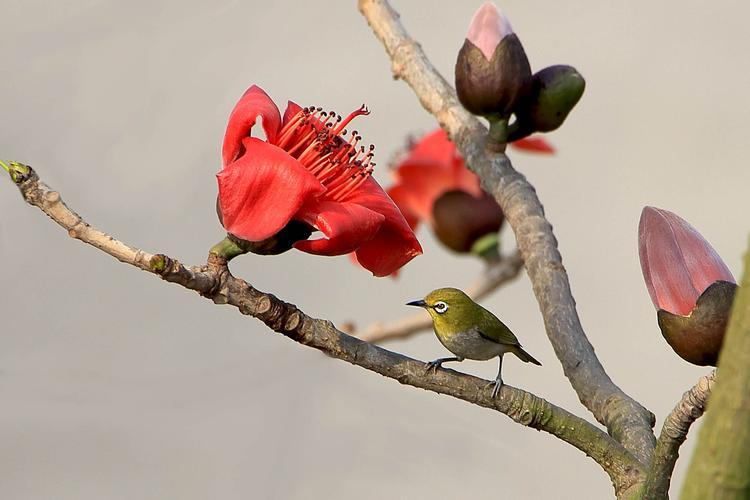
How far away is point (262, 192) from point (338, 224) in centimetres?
5

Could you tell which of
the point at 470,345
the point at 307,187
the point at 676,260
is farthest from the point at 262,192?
the point at 470,345

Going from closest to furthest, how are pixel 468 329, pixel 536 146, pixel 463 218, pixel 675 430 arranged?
pixel 675 430
pixel 468 329
pixel 536 146
pixel 463 218

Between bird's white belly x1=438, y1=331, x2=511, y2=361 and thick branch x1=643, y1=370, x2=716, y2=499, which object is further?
bird's white belly x1=438, y1=331, x2=511, y2=361

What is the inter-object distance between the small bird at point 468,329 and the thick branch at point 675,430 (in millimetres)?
338

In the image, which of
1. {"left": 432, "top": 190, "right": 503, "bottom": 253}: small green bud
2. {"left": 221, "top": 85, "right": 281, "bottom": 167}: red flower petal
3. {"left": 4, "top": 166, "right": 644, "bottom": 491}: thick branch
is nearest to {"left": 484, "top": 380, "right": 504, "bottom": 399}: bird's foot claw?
{"left": 4, "top": 166, "right": 644, "bottom": 491}: thick branch

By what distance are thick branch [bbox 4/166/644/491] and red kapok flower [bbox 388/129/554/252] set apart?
0.98 metres

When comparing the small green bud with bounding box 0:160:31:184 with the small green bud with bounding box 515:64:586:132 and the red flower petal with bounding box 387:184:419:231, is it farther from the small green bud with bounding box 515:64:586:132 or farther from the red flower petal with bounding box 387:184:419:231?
the red flower petal with bounding box 387:184:419:231

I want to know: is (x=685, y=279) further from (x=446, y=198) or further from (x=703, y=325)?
(x=446, y=198)

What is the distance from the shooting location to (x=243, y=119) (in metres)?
0.71

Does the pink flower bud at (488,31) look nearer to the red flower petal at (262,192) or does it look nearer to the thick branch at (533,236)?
the thick branch at (533,236)

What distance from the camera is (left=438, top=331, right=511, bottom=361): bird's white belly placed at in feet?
3.25

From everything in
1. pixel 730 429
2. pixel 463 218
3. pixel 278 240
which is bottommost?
pixel 730 429

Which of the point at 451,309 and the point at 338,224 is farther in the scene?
the point at 451,309

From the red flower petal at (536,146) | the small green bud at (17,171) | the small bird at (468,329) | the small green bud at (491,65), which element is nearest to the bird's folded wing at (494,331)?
the small bird at (468,329)
